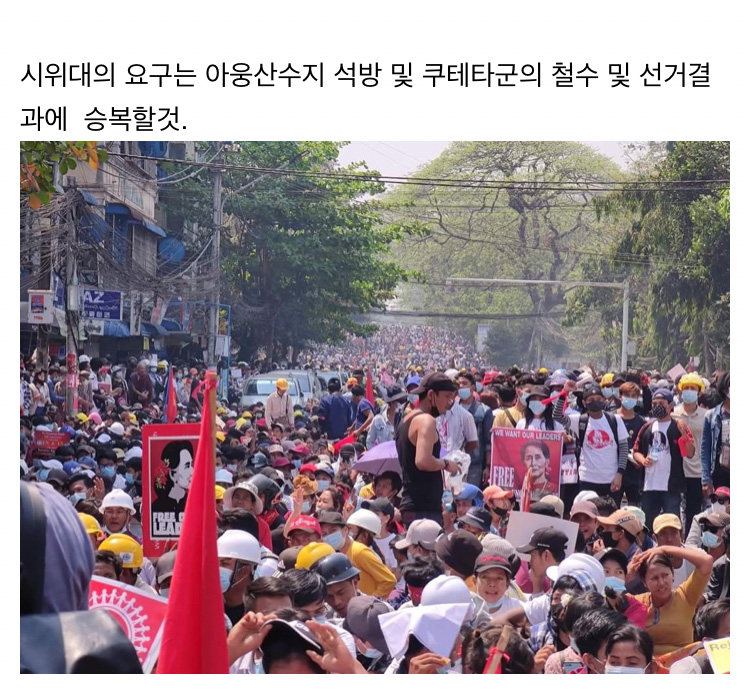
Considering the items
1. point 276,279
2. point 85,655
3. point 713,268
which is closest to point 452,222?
point 276,279

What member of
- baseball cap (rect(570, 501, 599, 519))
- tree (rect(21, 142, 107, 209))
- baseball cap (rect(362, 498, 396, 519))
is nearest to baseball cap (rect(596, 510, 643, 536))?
baseball cap (rect(570, 501, 599, 519))

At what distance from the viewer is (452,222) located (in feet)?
231

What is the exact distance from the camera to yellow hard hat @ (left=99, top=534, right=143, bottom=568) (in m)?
6.11

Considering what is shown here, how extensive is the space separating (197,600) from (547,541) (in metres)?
3.16

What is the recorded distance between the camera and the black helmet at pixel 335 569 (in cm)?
549

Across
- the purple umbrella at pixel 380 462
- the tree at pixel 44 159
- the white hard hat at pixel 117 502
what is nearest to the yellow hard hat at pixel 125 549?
the white hard hat at pixel 117 502

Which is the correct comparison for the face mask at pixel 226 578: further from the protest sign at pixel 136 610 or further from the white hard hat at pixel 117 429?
the white hard hat at pixel 117 429

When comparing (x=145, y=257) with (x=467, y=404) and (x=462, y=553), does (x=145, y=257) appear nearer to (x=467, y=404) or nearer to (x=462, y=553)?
(x=467, y=404)

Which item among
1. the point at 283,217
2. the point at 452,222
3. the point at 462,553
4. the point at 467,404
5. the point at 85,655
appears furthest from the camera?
the point at 452,222

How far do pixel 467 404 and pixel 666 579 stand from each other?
17.6ft

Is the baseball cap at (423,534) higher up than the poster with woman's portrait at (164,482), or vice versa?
the poster with woman's portrait at (164,482)

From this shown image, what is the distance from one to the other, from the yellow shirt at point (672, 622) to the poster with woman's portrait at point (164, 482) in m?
2.53

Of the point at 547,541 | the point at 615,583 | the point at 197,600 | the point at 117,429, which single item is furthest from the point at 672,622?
the point at 117,429
